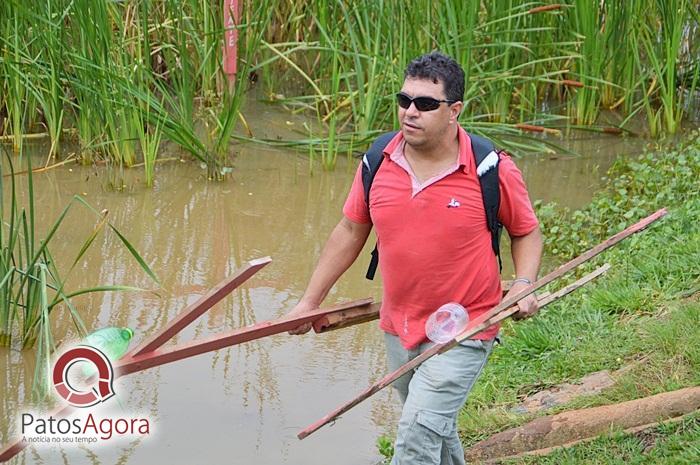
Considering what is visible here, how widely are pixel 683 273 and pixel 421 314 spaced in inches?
80.3

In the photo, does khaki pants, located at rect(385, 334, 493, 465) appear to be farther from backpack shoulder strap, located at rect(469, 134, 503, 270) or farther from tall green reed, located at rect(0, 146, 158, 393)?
tall green reed, located at rect(0, 146, 158, 393)

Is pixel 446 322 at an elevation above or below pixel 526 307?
below

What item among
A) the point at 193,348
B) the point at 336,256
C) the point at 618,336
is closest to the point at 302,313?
the point at 336,256

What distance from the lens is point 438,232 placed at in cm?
333

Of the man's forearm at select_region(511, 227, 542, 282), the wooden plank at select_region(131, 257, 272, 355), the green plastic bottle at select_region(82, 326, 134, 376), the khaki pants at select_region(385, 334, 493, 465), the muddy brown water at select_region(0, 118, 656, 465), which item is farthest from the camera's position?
the muddy brown water at select_region(0, 118, 656, 465)

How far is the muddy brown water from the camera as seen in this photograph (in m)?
4.56

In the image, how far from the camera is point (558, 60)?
8812 millimetres

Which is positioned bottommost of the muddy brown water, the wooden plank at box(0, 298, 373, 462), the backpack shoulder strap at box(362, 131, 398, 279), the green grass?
the muddy brown water

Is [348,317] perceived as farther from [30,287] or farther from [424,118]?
[30,287]

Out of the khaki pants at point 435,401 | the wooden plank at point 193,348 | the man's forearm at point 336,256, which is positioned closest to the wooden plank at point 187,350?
the wooden plank at point 193,348

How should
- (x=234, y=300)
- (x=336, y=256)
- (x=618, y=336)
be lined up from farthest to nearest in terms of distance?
(x=234, y=300), (x=618, y=336), (x=336, y=256)

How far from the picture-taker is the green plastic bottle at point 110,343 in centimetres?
380

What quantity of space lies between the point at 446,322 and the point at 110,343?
1.34 meters

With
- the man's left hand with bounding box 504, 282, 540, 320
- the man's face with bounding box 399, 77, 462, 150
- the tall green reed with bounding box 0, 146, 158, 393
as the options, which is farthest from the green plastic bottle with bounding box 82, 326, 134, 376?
the man's left hand with bounding box 504, 282, 540, 320
